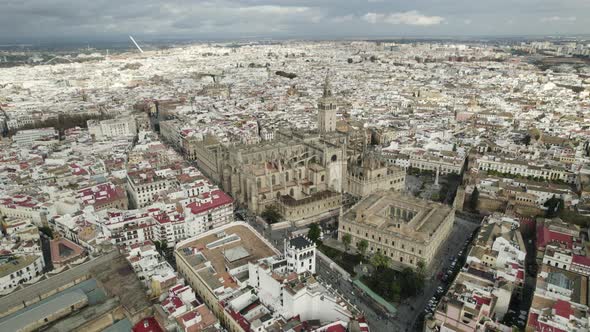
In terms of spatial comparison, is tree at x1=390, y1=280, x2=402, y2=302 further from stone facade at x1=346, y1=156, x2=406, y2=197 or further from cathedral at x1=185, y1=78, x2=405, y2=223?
stone facade at x1=346, y1=156, x2=406, y2=197

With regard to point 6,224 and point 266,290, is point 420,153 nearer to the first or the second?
point 266,290

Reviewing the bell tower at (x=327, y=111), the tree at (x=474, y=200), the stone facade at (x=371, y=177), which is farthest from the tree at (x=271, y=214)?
the tree at (x=474, y=200)

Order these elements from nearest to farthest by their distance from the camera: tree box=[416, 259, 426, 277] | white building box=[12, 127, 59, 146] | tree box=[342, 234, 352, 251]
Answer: tree box=[416, 259, 426, 277] → tree box=[342, 234, 352, 251] → white building box=[12, 127, 59, 146]

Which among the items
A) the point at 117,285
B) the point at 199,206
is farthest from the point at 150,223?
the point at 117,285

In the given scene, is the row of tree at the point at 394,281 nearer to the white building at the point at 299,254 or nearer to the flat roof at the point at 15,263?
the white building at the point at 299,254

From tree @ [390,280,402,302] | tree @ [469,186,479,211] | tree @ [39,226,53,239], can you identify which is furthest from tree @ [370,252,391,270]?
tree @ [39,226,53,239]

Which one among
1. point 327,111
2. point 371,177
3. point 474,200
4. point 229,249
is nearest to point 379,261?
point 229,249
